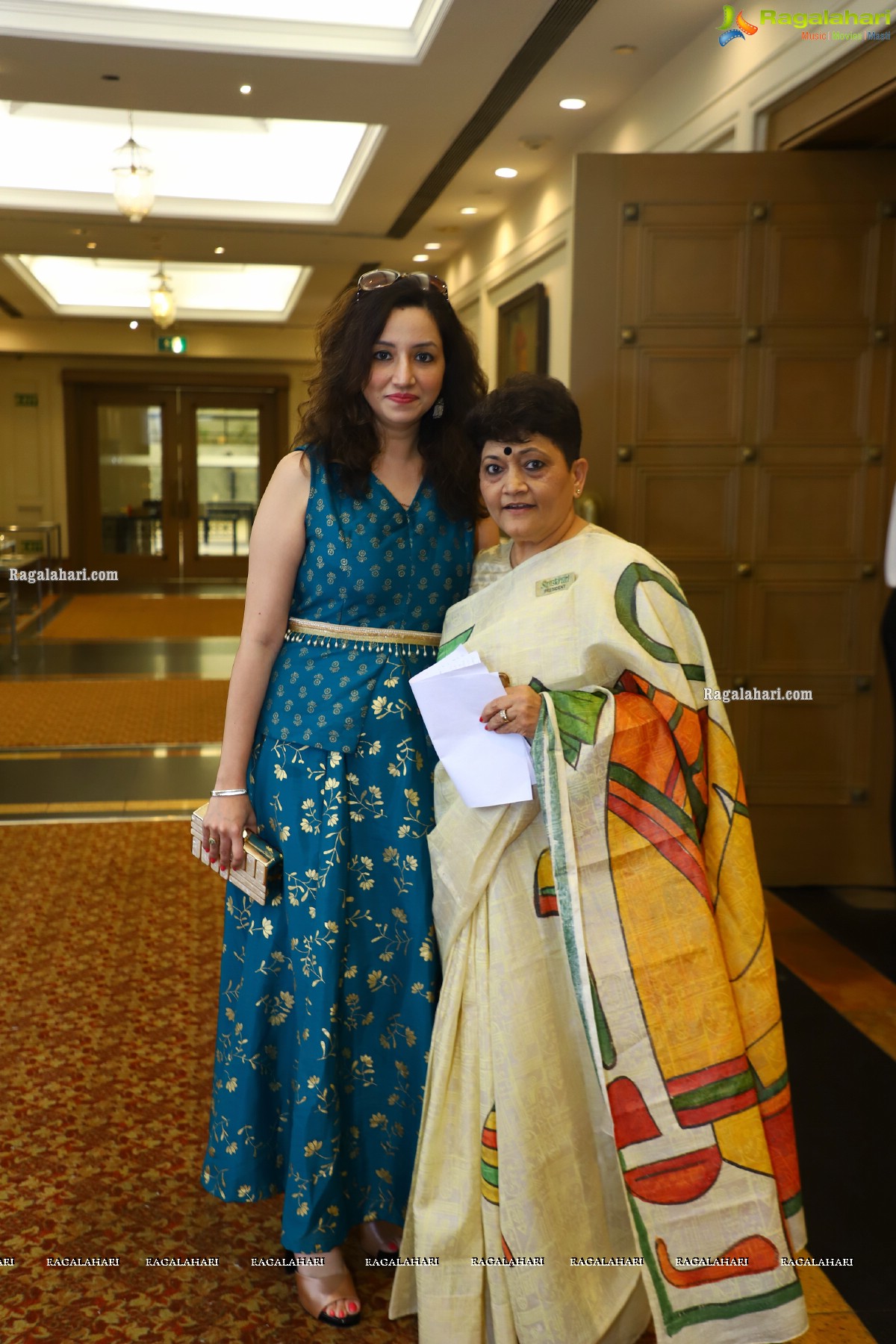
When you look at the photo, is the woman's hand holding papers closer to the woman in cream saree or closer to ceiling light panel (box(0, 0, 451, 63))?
the woman in cream saree

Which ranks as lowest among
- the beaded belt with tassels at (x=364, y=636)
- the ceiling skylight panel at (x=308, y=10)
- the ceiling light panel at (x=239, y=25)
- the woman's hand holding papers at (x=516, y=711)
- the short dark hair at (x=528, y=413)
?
the woman's hand holding papers at (x=516, y=711)

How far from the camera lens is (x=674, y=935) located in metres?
1.59

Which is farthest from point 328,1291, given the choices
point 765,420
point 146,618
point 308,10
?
point 146,618

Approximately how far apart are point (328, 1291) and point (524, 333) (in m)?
6.86

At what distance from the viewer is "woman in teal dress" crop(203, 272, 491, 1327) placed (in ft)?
6.00

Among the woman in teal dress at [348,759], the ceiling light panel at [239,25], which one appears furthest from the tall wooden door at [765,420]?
the woman in teal dress at [348,759]

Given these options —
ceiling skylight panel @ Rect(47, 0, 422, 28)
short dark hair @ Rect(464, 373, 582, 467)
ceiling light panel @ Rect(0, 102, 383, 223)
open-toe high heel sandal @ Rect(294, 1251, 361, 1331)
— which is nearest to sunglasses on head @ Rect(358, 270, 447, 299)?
short dark hair @ Rect(464, 373, 582, 467)

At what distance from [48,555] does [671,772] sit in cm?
→ 1389

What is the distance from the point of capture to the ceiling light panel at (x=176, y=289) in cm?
1330

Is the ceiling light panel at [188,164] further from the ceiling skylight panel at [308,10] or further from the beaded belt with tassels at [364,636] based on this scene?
the beaded belt with tassels at [364,636]

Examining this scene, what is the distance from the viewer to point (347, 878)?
185 centimetres

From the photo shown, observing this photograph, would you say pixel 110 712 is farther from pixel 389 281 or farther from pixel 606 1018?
pixel 606 1018

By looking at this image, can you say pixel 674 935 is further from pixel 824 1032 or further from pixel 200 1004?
pixel 200 1004

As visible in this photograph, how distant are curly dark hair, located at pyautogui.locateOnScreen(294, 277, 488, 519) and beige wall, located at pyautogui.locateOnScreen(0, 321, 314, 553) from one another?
12.8 m
